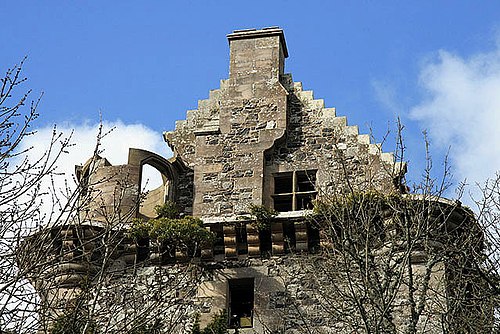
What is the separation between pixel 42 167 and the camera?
15031 mm

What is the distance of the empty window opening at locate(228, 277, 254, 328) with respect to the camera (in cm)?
2292

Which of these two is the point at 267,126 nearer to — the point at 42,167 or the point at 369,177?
the point at 369,177

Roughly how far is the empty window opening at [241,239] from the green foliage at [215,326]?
1.67 metres

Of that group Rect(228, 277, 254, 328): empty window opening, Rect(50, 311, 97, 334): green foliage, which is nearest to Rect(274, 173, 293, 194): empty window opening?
Rect(228, 277, 254, 328): empty window opening

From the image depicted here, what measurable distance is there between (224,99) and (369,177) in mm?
4045

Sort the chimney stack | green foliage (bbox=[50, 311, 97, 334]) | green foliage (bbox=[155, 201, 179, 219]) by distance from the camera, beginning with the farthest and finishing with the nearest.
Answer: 1. the chimney stack
2. green foliage (bbox=[155, 201, 179, 219])
3. green foliage (bbox=[50, 311, 97, 334])

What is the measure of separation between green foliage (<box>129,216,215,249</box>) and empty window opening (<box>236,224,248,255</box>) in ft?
1.80

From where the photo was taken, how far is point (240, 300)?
23.3 metres

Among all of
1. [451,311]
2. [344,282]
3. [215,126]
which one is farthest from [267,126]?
[451,311]

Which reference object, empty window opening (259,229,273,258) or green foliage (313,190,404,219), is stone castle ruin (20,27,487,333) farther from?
green foliage (313,190,404,219)

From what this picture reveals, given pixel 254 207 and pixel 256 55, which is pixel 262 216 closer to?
A: pixel 254 207

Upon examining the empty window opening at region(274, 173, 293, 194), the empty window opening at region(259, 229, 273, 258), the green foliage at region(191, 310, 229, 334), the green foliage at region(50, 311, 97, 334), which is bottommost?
the green foliage at region(50, 311, 97, 334)

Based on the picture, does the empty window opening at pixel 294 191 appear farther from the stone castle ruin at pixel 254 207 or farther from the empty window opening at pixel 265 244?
the empty window opening at pixel 265 244

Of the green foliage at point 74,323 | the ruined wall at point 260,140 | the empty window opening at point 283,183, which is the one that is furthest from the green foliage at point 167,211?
the green foliage at point 74,323
